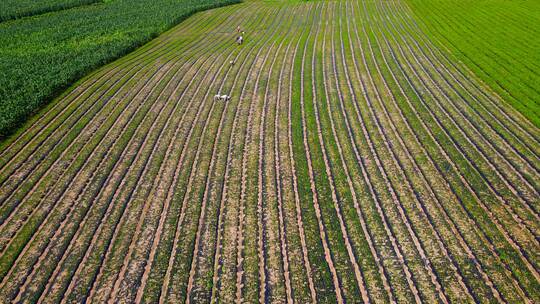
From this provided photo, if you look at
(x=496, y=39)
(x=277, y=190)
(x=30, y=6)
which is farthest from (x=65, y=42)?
(x=496, y=39)

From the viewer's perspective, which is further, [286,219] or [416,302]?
[286,219]

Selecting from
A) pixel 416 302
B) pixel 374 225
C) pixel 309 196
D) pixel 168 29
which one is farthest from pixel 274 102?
pixel 168 29

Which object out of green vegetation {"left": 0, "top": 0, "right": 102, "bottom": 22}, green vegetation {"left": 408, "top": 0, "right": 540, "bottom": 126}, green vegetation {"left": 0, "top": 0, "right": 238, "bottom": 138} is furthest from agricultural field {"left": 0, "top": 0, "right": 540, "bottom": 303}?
green vegetation {"left": 0, "top": 0, "right": 102, "bottom": 22}

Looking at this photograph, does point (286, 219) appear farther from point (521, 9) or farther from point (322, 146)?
point (521, 9)

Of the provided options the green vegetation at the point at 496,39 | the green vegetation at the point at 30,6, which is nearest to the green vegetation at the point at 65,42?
the green vegetation at the point at 30,6

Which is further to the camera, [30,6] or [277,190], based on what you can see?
[30,6]

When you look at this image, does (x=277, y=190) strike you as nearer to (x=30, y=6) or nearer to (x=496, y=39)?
(x=496, y=39)

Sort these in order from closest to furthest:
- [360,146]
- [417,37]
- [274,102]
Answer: [360,146], [274,102], [417,37]

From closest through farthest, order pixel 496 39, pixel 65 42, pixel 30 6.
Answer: pixel 496 39 → pixel 65 42 → pixel 30 6

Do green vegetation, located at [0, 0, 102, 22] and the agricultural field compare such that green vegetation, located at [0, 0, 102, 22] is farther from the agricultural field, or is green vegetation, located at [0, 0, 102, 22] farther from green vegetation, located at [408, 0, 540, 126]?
green vegetation, located at [408, 0, 540, 126]
